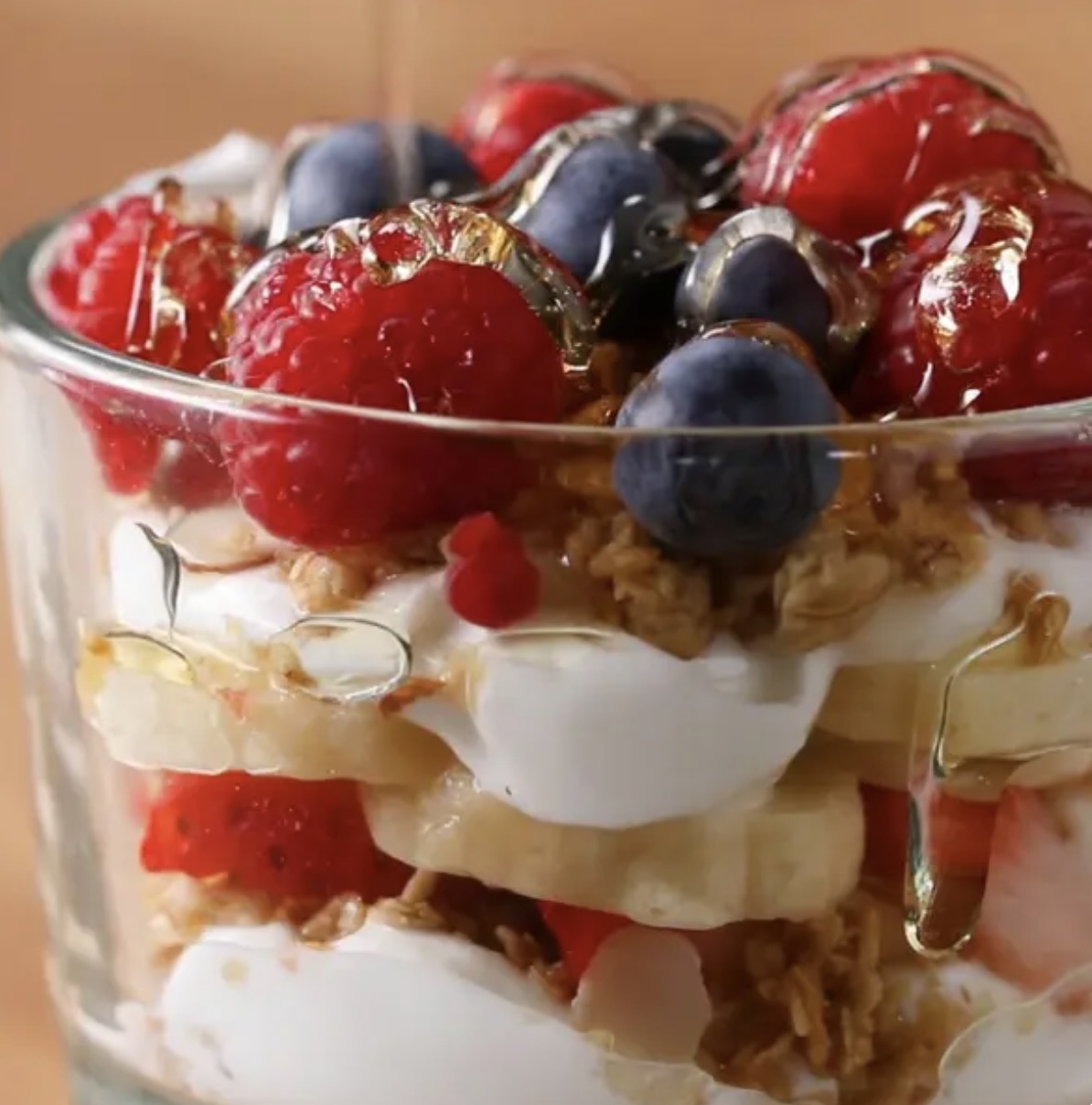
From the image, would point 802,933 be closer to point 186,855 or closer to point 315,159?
point 186,855

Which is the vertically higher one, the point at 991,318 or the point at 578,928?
the point at 991,318

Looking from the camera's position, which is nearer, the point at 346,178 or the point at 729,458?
the point at 729,458

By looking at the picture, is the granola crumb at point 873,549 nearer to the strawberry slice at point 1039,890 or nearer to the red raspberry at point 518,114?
the strawberry slice at point 1039,890

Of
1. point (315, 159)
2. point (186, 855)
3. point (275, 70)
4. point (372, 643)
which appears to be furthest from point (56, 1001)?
point (275, 70)

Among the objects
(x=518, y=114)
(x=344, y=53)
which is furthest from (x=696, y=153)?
(x=344, y=53)

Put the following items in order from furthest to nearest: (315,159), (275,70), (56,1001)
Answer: (275,70), (315,159), (56,1001)

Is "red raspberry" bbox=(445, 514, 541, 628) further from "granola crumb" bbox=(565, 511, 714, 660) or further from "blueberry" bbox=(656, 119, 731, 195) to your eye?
Answer: "blueberry" bbox=(656, 119, 731, 195)

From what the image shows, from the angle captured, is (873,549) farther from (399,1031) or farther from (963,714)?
(399,1031)
